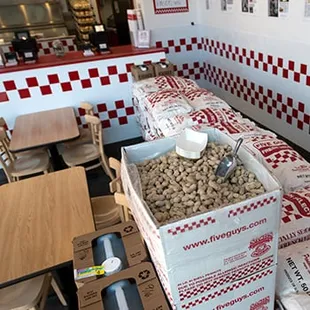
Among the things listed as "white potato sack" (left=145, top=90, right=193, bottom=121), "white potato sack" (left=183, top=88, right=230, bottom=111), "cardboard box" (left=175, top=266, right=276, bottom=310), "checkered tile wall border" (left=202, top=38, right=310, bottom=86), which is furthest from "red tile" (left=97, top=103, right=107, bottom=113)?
"cardboard box" (left=175, top=266, right=276, bottom=310)

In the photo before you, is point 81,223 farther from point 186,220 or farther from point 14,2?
point 14,2

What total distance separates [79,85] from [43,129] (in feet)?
2.53

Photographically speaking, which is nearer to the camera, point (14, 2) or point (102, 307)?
point (102, 307)

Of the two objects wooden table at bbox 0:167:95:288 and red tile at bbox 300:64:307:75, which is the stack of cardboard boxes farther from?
red tile at bbox 300:64:307:75

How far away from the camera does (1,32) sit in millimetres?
6488

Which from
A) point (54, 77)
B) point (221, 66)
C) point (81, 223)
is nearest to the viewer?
point (81, 223)

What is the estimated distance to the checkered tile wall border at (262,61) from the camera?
8.86 ft

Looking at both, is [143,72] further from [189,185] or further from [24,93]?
[189,185]

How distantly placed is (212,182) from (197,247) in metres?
0.23

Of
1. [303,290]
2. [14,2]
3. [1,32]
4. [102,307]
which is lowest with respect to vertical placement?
[303,290]

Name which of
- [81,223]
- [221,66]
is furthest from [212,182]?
[221,66]

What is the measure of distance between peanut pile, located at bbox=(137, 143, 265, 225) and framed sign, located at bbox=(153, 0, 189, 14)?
3458 millimetres

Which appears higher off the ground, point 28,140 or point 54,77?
point 54,77

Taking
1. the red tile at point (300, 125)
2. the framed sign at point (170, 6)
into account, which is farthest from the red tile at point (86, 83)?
the red tile at point (300, 125)
